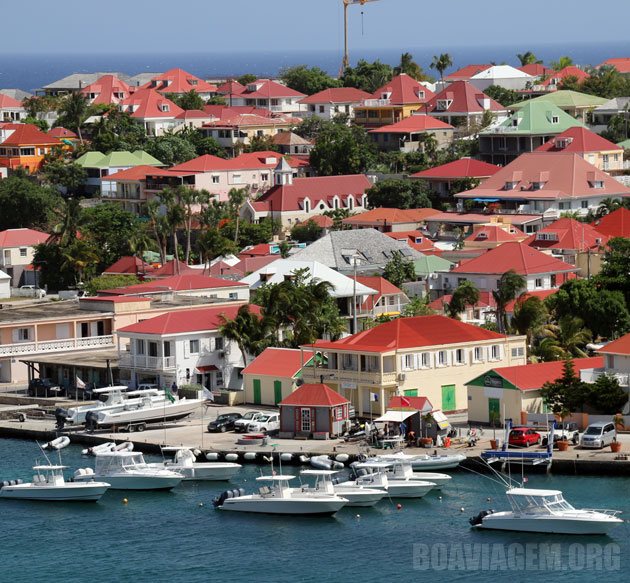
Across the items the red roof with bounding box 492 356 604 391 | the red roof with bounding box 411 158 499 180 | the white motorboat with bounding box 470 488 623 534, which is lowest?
the white motorboat with bounding box 470 488 623 534

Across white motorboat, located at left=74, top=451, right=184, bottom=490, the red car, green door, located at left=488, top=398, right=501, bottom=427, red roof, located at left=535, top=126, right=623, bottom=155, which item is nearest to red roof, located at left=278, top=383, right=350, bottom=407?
green door, located at left=488, top=398, right=501, bottom=427

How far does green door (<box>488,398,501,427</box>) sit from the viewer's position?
2736 inches

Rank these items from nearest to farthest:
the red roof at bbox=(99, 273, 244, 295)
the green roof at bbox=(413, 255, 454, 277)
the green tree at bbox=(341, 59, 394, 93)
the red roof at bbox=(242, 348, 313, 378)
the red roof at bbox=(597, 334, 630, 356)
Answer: the red roof at bbox=(597, 334, 630, 356), the red roof at bbox=(242, 348, 313, 378), the red roof at bbox=(99, 273, 244, 295), the green roof at bbox=(413, 255, 454, 277), the green tree at bbox=(341, 59, 394, 93)

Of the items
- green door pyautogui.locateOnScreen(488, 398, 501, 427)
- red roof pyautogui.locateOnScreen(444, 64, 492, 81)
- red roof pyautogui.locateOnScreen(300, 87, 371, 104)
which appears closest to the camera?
green door pyautogui.locateOnScreen(488, 398, 501, 427)

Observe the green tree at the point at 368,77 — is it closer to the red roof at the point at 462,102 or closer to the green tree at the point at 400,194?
the red roof at the point at 462,102

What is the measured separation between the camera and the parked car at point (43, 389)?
7919 cm

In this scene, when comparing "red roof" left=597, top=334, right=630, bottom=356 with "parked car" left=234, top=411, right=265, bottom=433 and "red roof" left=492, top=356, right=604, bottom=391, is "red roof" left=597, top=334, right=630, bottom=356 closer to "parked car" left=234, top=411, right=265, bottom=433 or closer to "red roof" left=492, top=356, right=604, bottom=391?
"red roof" left=492, top=356, right=604, bottom=391

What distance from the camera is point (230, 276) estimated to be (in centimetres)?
10262

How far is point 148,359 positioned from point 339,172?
6835 centimetres

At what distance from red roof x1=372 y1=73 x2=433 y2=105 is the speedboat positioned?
102m

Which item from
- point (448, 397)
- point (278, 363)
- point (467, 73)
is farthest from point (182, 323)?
point (467, 73)

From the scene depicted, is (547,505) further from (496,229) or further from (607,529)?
(496,229)

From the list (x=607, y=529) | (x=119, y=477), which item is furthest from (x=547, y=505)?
(x=119, y=477)

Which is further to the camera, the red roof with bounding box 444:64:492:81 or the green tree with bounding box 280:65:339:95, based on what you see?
the green tree with bounding box 280:65:339:95
